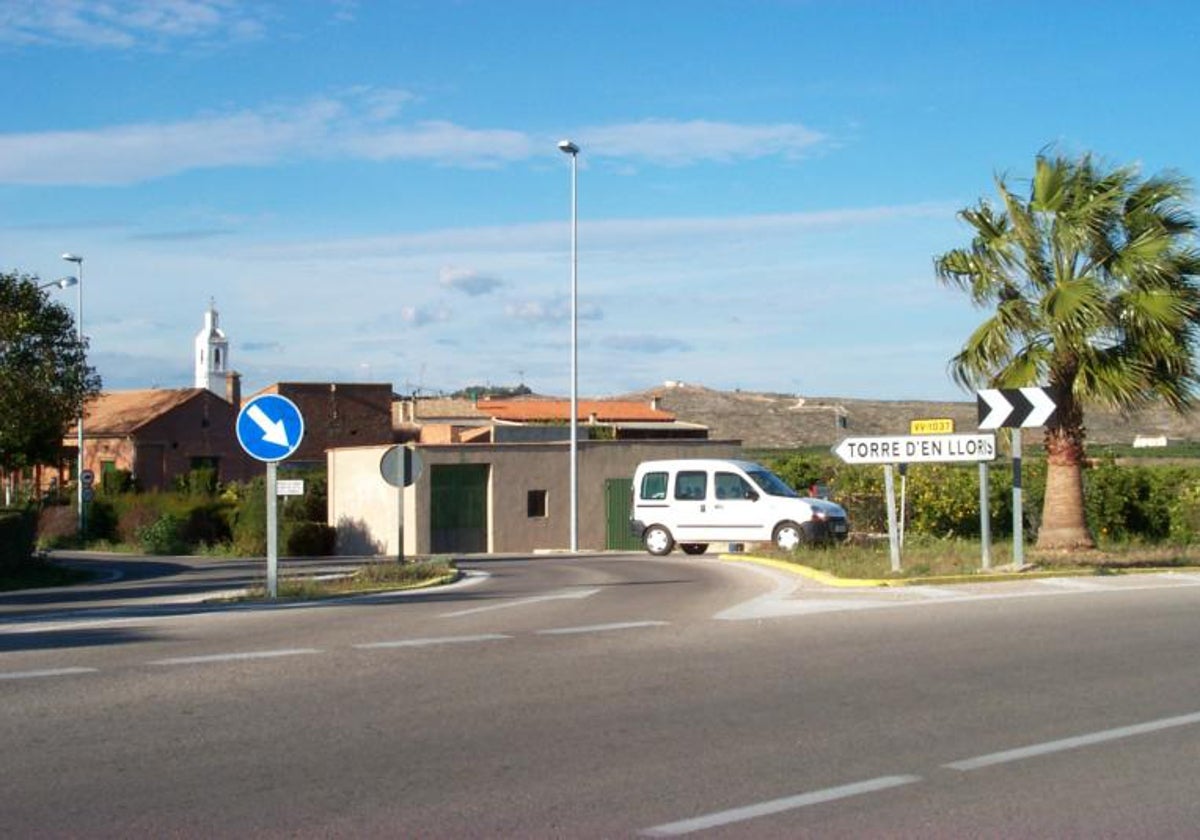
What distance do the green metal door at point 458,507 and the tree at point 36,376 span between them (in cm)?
1283

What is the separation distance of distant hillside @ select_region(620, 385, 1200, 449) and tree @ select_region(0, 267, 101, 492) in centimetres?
2584

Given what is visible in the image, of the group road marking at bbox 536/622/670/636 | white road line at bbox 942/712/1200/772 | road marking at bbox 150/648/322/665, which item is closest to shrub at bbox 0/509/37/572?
road marking at bbox 536/622/670/636

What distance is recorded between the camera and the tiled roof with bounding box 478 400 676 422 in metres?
65.9

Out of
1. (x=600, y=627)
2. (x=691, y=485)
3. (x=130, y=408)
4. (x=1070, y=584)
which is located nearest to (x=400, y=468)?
(x=691, y=485)

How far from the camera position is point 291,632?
520 inches

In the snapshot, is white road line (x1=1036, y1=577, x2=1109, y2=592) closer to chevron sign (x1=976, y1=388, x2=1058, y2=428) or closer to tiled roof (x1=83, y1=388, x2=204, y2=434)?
Result: chevron sign (x1=976, y1=388, x2=1058, y2=428)

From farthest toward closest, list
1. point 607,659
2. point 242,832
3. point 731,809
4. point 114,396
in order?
1. point 114,396
2. point 607,659
3. point 731,809
4. point 242,832

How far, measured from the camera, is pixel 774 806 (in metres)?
6.96

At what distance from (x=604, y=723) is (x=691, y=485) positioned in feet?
66.7

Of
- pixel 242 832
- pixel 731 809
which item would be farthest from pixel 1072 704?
pixel 242 832

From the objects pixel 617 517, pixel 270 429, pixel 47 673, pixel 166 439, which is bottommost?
pixel 47 673

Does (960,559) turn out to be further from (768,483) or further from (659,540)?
(659,540)

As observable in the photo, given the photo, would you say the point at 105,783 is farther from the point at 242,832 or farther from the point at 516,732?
the point at 516,732

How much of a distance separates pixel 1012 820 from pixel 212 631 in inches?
332
